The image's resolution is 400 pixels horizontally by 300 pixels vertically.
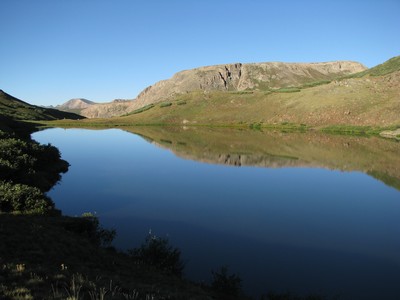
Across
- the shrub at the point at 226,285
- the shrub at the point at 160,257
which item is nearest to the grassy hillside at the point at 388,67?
the shrub at the point at 160,257

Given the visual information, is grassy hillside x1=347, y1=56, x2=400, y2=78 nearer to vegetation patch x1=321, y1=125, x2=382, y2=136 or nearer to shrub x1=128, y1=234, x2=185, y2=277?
vegetation patch x1=321, y1=125, x2=382, y2=136

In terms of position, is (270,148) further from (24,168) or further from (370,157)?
(24,168)

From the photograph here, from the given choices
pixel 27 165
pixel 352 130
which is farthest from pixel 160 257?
pixel 352 130

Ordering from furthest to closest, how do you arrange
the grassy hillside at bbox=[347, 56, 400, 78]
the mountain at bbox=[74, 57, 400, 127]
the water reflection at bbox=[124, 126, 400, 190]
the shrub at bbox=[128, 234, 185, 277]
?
the grassy hillside at bbox=[347, 56, 400, 78]
the mountain at bbox=[74, 57, 400, 127]
the water reflection at bbox=[124, 126, 400, 190]
the shrub at bbox=[128, 234, 185, 277]

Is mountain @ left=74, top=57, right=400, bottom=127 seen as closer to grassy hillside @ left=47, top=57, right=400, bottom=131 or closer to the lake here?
grassy hillside @ left=47, top=57, right=400, bottom=131

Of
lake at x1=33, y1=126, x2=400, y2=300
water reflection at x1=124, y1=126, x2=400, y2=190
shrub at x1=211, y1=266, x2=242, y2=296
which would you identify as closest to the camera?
shrub at x1=211, y1=266, x2=242, y2=296

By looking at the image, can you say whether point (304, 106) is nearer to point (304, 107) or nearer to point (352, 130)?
point (304, 107)

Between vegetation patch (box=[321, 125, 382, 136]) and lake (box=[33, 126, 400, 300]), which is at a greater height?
vegetation patch (box=[321, 125, 382, 136])

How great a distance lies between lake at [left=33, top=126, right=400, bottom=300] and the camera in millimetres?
18469

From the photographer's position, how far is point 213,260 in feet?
64.8

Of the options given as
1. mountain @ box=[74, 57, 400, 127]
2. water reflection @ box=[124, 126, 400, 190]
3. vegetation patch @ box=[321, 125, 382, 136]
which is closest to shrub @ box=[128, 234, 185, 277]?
water reflection @ box=[124, 126, 400, 190]

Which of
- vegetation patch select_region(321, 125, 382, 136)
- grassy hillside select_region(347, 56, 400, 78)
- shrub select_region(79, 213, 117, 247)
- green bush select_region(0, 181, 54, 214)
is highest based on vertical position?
grassy hillside select_region(347, 56, 400, 78)

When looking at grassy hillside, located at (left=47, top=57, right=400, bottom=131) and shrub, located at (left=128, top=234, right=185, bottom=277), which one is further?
grassy hillside, located at (left=47, top=57, right=400, bottom=131)

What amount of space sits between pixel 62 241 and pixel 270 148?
60.4 meters
